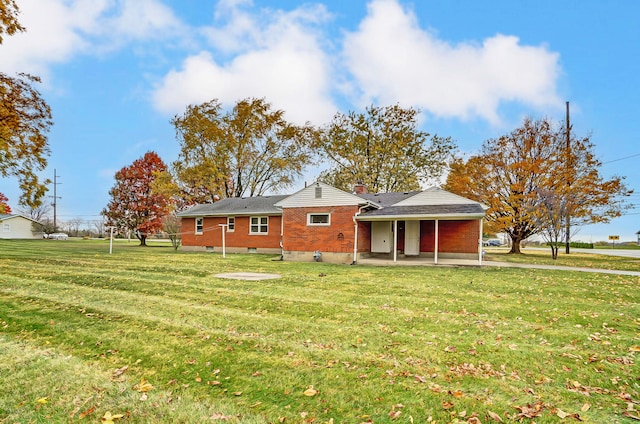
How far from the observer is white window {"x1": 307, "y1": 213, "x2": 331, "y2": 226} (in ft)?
60.0

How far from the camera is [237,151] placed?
1367 inches

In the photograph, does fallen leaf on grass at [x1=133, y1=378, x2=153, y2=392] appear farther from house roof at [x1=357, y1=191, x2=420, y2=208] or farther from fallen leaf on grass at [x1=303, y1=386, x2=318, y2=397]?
house roof at [x1=357, y1=191, x2=420, y2=208]

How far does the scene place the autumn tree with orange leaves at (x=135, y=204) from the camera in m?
36.9

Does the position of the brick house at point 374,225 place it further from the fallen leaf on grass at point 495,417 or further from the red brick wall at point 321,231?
the fallen leaf on grass at point 495,417

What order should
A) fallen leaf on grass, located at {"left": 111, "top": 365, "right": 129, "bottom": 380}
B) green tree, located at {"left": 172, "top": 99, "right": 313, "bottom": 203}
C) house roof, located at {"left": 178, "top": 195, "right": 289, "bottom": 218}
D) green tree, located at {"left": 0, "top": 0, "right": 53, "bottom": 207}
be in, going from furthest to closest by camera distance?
green tree, located at {"left": 172, "top": 99, "right": 313, "bottom": 203}
house roof, located at {"left": 178, "top": 195, "right": 289, "bottom": 218}
green tree, located at {"left": 0, "top": 0, "right": 53, "bottom": 207}
fallen leaf on grass, located at {"left": 111, "top": 365, "right": 129, "bottom": 380}

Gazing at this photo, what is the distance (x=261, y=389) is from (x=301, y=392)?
1.33ft

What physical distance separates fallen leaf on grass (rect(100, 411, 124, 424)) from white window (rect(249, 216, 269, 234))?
20428mm

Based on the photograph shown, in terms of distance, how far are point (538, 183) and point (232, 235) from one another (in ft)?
73.5

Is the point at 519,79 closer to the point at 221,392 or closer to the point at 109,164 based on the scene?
the point at 221,392

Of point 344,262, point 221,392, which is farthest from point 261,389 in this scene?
point 344,262

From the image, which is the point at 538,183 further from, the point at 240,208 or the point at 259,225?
the point at 240,208

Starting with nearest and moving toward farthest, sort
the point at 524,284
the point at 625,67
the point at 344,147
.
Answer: the point at 524,284 < the point at 625,67 < the point at 344,147

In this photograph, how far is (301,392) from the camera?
346 cm

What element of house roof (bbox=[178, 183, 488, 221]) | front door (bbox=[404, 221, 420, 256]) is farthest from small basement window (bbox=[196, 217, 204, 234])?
front door (bbox=[404, 221, 420, 256])
